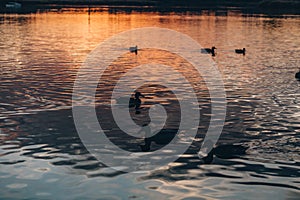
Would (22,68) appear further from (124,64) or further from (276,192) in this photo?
(276,192)

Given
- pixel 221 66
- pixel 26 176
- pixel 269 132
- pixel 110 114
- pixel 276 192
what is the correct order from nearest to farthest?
pixel 276 192 → pixel 26 176 → pixel 269 132 → pixel 110 114 → pixel 221 66

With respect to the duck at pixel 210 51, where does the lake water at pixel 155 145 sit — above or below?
below

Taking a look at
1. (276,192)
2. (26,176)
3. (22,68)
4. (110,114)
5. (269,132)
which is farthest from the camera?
(22,68)

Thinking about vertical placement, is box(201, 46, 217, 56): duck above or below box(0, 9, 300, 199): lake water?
above

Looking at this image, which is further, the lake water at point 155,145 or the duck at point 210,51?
the duck at point 210,51

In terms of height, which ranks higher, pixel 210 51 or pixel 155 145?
pixel 210 51

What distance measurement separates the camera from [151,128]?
23.0 m

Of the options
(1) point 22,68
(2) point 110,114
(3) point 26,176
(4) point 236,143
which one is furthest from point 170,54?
(3) point 26,176

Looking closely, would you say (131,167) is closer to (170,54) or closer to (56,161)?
(56,161)

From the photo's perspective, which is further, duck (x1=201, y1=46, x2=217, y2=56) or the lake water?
duck (x1=201, y1=46, x2=217, y2=56)

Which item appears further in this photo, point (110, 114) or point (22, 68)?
point (22, 68)

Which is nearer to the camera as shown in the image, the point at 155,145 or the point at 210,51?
the point at 155,145

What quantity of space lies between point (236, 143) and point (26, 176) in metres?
9.29

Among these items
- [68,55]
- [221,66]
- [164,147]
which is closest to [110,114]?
[164,147]
